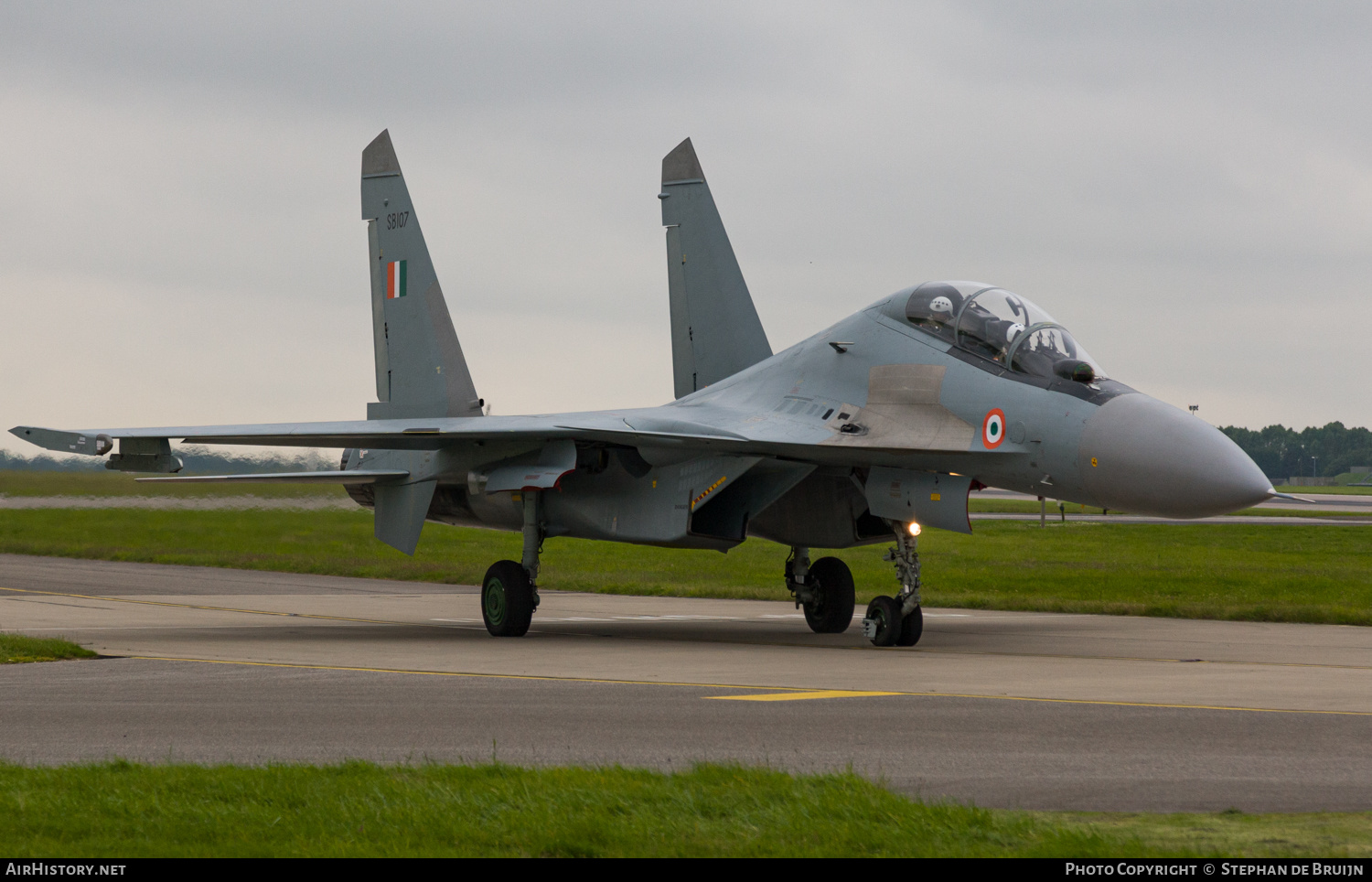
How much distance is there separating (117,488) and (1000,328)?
18.0 m

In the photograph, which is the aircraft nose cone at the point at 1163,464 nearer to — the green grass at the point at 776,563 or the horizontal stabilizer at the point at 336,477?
the green grass at the point at 776,563

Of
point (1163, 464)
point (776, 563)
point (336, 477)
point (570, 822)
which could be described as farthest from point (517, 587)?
point (776, 563)

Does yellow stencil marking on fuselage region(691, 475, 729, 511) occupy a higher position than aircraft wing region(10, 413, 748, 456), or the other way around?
aircraft wing region(10, 413, 748, 456)

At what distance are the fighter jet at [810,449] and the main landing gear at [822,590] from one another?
0.02 m

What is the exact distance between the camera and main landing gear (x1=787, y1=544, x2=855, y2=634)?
1662 centimetres

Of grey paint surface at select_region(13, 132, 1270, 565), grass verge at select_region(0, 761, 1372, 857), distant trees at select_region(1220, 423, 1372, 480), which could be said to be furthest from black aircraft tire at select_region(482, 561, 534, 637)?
distant trees at select_region(1220, 423, 1372, 480)

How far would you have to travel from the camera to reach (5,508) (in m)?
27.8

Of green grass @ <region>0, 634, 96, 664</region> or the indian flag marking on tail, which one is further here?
the indian flag marking on tail

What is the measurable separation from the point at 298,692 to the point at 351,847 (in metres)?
5.41

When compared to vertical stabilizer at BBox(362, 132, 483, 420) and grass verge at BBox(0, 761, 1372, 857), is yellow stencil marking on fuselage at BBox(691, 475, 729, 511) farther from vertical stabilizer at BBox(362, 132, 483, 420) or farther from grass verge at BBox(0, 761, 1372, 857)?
grass verge at BBox(0, 761, 1372, 857)

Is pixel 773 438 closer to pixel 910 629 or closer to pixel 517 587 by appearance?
pixel 910 629

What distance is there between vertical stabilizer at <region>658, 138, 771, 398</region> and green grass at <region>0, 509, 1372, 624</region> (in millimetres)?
4404

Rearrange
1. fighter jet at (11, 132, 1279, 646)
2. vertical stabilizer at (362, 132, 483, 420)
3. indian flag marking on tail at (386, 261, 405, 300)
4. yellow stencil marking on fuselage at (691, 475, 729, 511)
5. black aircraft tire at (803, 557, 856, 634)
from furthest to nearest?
1. indian flag marking on tail at (386, 261, 405, 300)
2. vertical stabilizer at (362, 132, 483, 420)
3. black aircraft tire at (803, 557, 856, 634)
4. yellow stencil marking on fuselage at (691, 475, 729, 511)
5. fighter jet at (11, 132, 1279, 646)

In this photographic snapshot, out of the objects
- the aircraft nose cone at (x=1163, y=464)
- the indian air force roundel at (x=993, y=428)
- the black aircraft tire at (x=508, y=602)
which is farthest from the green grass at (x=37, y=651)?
the aircraft nose cone at (x=1163, y=464)
